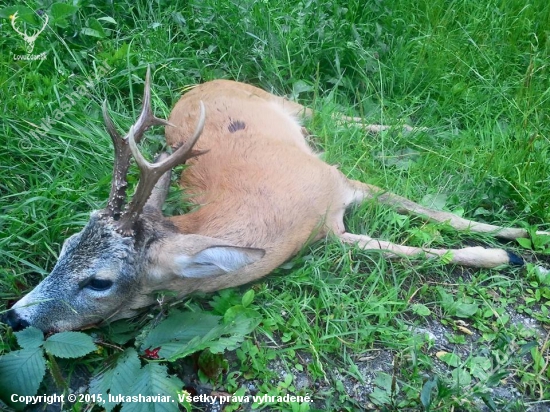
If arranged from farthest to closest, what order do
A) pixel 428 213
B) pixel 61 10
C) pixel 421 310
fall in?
pixel 61 10 < pixel 428 213 < pixel 421 310

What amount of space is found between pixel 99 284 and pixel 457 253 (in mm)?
2176

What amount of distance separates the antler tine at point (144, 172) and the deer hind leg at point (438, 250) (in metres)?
1.27

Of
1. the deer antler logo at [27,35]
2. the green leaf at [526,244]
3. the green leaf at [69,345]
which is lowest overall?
the green leaf at [526,244]

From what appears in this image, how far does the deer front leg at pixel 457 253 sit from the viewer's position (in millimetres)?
3998

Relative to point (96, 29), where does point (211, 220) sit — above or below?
below

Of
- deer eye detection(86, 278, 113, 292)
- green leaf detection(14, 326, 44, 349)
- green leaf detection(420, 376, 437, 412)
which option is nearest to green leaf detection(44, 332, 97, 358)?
green leaf detection(14, 326, 44, 349)

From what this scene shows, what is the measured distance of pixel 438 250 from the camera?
13.3 feet

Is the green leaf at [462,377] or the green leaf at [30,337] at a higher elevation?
the green leaf at [30,337]

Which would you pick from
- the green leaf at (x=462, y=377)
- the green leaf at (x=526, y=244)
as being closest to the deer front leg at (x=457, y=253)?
the green leaf at (x=526, y=244)

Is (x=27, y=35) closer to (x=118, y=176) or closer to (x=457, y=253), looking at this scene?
(x=118, y=176)

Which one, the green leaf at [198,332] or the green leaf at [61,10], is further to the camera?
the green leaf at [61,10]

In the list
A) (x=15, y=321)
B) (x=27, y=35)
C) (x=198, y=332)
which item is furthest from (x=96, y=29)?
(x=198, y=332)

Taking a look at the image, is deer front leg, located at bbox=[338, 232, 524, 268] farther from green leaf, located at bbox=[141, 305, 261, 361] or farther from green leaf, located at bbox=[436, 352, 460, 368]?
green leaf, located at bbox=[141, 305, 261, 361]

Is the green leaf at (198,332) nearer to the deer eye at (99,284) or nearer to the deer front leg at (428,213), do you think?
the deer eye at (99,284)
